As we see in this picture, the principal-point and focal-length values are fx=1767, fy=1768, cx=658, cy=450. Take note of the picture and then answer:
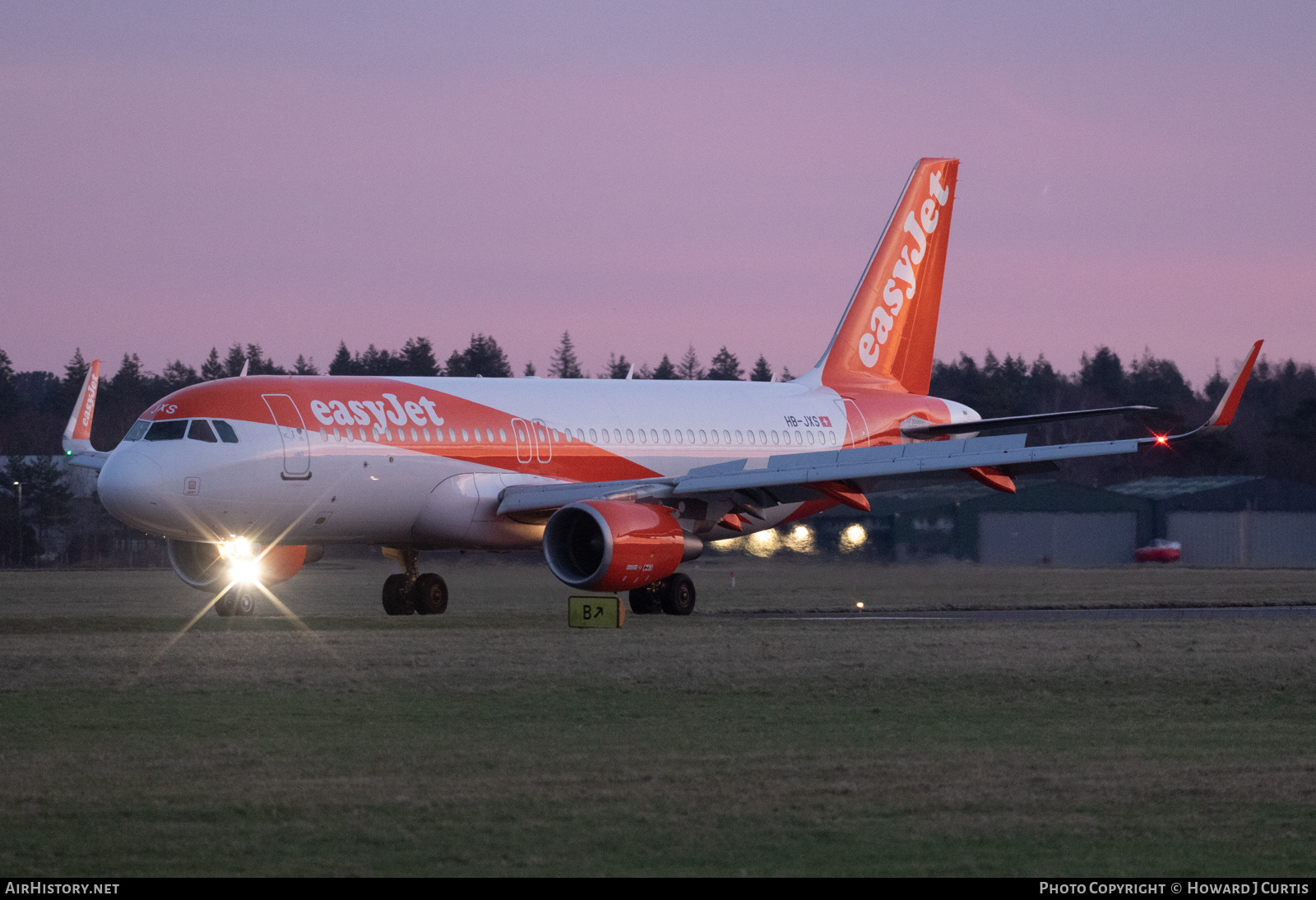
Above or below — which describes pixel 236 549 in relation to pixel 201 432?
below

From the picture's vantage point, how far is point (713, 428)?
31.7 metres

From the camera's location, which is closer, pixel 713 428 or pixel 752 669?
pixel 752 669

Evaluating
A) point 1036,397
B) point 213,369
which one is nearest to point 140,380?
point 213,369

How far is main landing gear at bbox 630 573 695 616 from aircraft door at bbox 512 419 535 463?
2.78m

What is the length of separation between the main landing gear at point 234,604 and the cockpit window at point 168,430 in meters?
3.33

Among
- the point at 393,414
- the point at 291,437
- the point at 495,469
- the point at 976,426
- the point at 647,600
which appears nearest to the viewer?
the point at 291,437

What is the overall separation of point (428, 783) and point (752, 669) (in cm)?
745

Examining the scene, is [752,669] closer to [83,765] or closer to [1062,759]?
[1062,759]

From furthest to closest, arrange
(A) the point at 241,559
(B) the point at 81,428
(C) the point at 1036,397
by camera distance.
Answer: (C) the point at 1036,397 → (B) the point at 81,428 → (A) the point at 241,559

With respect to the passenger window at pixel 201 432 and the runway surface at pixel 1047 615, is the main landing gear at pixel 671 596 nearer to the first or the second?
the runway surface at pixel 1047 615

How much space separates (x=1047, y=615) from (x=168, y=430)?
44.7 ft

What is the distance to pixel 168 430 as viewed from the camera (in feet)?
82.0

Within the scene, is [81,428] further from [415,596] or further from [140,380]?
[140,380]

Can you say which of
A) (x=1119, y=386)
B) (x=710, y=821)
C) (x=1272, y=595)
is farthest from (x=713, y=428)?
(x=1119, y=386)
